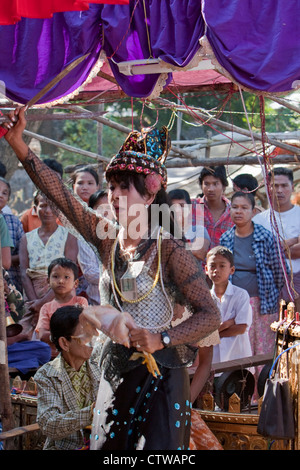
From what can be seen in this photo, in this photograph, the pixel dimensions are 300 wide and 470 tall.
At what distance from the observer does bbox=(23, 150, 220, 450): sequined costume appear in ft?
8.96

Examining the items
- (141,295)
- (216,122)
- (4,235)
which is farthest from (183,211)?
(141,295)

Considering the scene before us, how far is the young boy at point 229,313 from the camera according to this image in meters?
5.44

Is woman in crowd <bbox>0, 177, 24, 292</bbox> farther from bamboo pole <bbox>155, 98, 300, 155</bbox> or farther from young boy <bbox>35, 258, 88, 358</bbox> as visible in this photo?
bamboo pole <bbox>155, 98, 300, 155</bbox>

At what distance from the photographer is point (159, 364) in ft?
9.19

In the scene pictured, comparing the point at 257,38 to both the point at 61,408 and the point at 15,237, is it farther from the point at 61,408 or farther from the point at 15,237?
the point at 15,237

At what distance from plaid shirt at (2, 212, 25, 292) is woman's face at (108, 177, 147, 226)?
137 inches

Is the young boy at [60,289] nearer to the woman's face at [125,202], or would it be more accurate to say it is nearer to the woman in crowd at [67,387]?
the woman in crowd at [67,387]

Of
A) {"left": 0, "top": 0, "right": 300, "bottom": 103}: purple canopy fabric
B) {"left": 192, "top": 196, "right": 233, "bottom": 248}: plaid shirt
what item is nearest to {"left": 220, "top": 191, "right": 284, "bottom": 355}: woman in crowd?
{"left": 192, "top": 196, "right": 233, "bottom": 248}: plaid shirt

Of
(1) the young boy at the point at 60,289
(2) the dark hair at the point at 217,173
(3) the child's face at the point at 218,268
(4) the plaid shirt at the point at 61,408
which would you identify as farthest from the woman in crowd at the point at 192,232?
(4) the plaid shirt at the point at 61,408

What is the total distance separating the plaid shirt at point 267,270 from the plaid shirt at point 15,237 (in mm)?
1937

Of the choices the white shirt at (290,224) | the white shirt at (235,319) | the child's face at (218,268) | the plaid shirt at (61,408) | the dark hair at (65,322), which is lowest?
the plaid shirt at (61,408)

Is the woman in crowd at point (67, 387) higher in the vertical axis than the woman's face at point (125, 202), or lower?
lower

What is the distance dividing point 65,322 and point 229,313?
2116 mm
